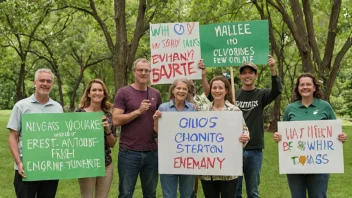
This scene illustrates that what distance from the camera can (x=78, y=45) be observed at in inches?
1037

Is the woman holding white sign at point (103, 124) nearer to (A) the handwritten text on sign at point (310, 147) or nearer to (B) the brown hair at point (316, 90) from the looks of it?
(A) the handwritten text on sign at point (310, 147)

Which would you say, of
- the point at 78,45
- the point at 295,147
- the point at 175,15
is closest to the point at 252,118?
the point at 295,147

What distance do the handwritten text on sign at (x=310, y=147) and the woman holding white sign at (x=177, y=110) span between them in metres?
1.03

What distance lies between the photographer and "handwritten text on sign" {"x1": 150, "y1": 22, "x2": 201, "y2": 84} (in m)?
5.14

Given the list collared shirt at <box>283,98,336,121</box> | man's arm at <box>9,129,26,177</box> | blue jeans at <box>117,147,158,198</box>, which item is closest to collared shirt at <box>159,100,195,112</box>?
blue jeans at <box>117,147,158,198</box>

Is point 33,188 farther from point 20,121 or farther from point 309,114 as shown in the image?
point 309,114

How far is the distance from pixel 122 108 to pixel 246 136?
4.51 ft

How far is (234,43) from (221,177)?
1.78m

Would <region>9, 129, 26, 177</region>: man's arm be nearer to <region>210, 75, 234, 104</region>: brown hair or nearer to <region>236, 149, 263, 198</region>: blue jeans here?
<region>210, 75, 234, 104</region>: brown hair

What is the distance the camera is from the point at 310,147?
14.9ft

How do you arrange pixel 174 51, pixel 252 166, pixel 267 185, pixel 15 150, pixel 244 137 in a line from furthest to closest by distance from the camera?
pixel 267 185 → pixel 174 51 → pixel 252 166 → pixel 244 137 → pixel 15 150

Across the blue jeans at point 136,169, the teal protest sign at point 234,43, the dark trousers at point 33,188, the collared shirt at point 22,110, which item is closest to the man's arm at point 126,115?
the blue jeans at point 136,169

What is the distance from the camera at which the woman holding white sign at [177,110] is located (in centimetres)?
439

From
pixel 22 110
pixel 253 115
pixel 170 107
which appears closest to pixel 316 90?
pixel 253 115
